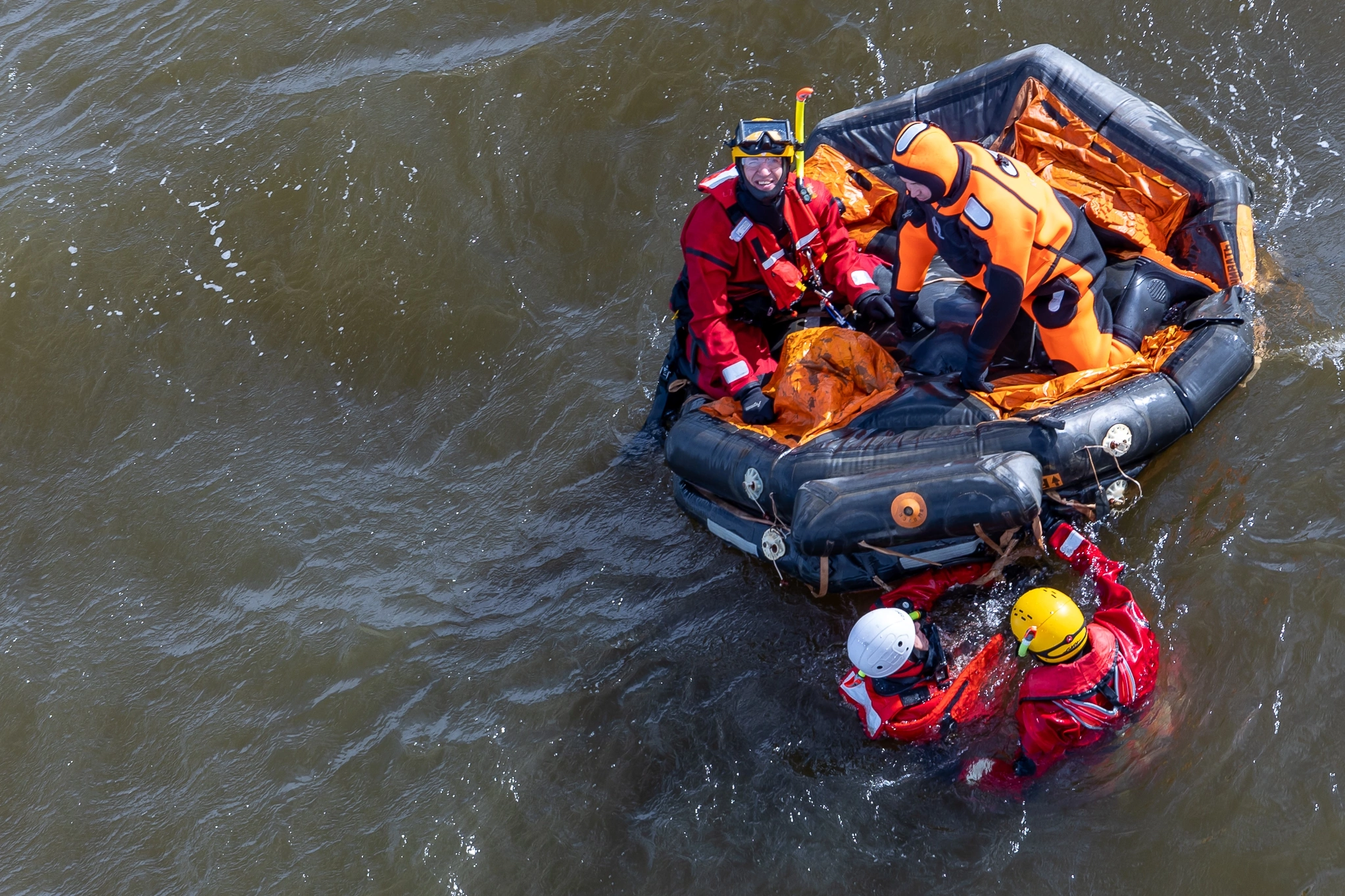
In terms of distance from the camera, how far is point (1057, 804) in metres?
3.94

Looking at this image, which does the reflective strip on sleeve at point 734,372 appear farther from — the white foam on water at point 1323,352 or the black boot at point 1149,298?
the white foam on water at point 1323,352

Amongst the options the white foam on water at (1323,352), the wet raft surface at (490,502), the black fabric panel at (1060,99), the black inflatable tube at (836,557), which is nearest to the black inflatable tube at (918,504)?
the black inflatable tube at (836,557)

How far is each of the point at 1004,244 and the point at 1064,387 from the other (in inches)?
26.7

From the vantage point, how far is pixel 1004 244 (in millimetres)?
4062

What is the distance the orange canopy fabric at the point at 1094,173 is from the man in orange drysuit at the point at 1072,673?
5.83 feet

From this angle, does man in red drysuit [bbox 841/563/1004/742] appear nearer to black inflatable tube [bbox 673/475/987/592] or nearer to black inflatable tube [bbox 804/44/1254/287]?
black inflatable tube [bbox 673/475/987/592]

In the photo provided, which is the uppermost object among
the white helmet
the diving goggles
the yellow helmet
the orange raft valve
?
the diving goggles

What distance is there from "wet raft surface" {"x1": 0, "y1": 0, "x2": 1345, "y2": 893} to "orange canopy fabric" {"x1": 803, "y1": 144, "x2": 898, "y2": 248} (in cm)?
117

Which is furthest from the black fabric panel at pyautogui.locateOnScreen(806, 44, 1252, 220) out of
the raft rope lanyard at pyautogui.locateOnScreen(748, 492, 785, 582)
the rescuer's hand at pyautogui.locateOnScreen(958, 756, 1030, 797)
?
the rescuer's hand at pyautogui.locateOnScreen(958, 756, 1030, 797)

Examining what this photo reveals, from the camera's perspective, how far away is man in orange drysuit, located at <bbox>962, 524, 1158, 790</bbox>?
12.2 feet

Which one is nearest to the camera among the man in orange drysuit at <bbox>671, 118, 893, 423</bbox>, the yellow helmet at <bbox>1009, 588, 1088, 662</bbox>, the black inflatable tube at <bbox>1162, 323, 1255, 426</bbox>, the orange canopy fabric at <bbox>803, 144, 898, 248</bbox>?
the yellow helmet at <bbox>1009, 588, 1088, 662</bbox>

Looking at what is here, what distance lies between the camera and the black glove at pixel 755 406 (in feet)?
15.7

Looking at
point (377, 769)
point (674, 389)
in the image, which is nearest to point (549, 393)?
point (674, 389)

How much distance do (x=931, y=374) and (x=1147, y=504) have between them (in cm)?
103
